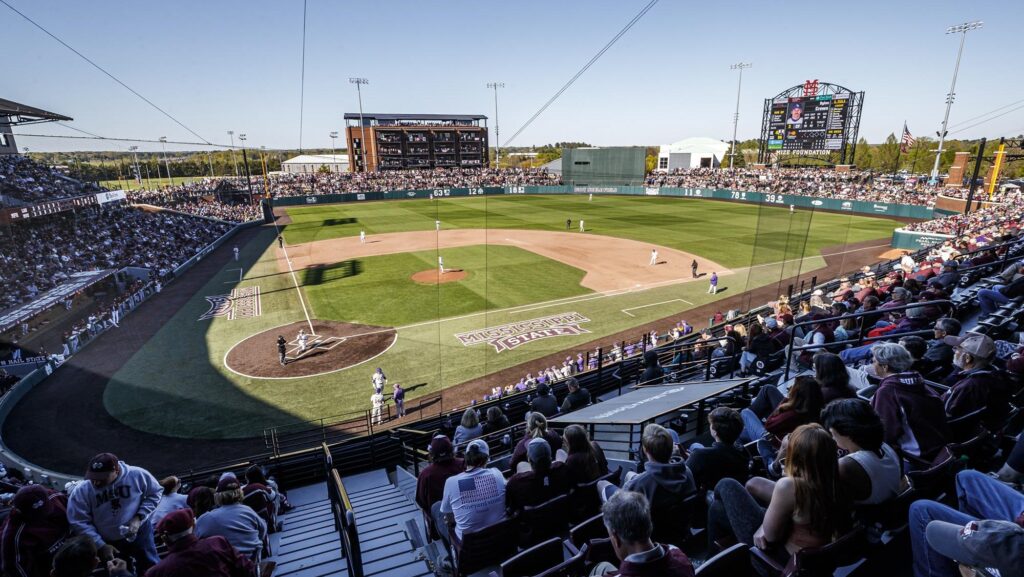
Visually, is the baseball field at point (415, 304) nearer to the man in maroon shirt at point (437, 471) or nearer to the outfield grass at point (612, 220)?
the outfield grass at point (612, 220)

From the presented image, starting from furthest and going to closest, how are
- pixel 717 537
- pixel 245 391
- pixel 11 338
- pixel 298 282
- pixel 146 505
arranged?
pixel 298 282 < pixel 11 338 < pixel 245 391 < pixel 146 505 < pixel 717 537

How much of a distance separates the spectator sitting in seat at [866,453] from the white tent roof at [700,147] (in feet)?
389

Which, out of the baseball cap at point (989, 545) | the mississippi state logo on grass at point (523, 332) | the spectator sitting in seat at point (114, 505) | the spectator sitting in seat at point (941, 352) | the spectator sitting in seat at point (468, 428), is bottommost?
the mississippi state logo on grass at point (523, 332)

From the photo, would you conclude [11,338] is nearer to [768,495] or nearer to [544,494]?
[544,494]

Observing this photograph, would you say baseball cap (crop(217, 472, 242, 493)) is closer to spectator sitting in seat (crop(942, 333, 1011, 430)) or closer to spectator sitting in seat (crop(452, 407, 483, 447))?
spectator sitting in seat (crop(452, 407, 483, 447))

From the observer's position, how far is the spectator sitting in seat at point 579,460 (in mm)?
4789

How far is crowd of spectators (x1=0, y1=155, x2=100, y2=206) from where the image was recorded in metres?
29.5

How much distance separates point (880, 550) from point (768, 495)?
974 millimetres

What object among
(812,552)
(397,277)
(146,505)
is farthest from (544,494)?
(397,277)

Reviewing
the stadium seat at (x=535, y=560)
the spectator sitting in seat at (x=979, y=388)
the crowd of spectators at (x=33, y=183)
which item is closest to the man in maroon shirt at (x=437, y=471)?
the stadium seat at (x=535, y=560)

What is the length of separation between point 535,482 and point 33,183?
4297cm

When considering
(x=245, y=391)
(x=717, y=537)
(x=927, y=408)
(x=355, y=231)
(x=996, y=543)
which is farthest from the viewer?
(x=355, y=231)

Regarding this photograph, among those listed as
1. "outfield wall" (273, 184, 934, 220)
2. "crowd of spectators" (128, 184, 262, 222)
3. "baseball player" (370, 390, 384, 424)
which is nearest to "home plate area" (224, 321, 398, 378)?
"baseball player" (370, 390, 384, 424)

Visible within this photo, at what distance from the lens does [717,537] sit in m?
3.76
